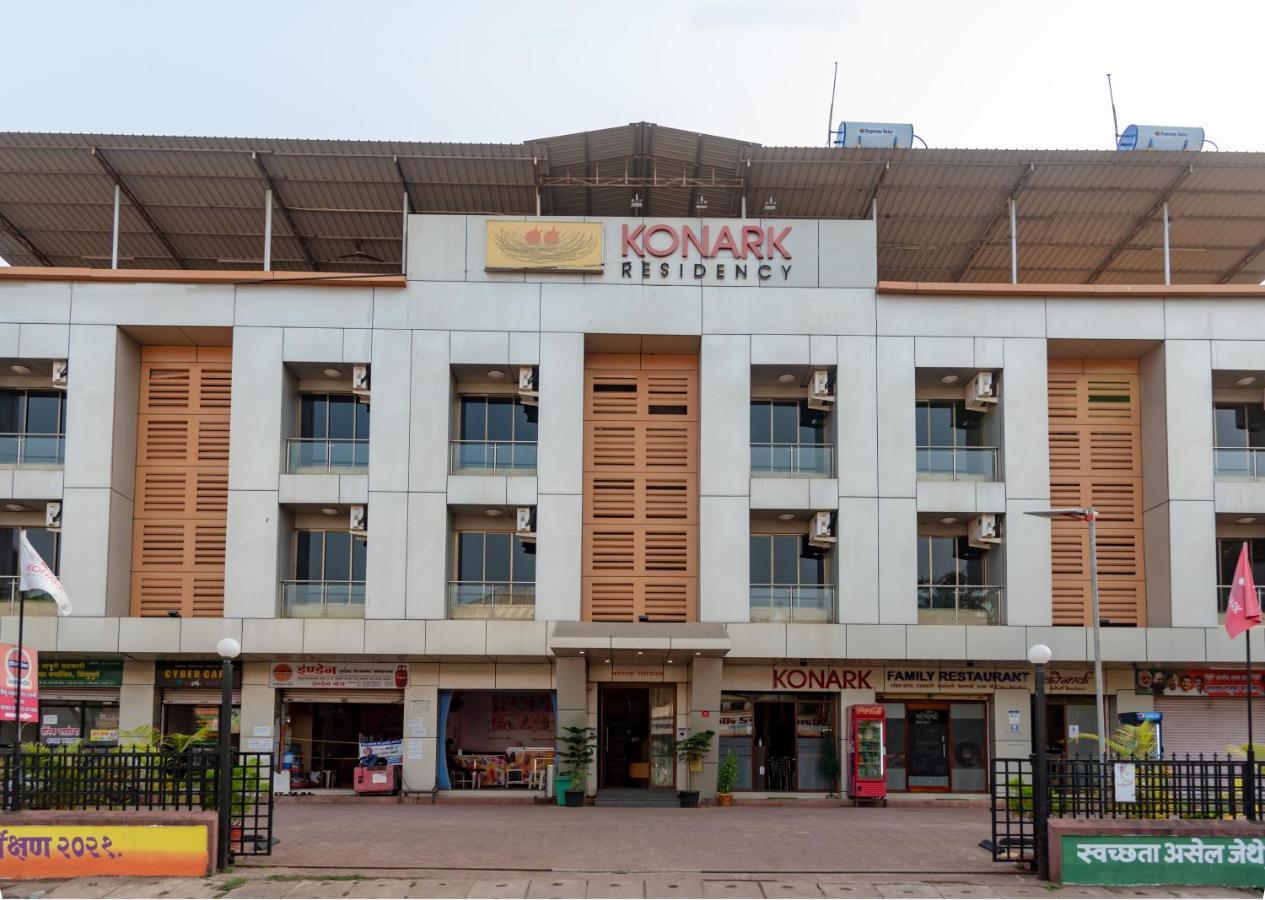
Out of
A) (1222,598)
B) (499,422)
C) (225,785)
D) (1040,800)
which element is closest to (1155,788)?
(1040,800)

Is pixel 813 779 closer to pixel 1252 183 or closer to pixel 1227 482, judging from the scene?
pixel 1227 482

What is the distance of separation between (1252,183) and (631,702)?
2003cm

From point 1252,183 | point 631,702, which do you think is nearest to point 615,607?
point 631,702

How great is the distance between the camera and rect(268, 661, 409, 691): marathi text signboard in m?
30.9

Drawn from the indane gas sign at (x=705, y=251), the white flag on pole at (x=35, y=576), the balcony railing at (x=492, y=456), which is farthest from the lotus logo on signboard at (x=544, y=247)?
the white flag on pole at (x=35, y=576)

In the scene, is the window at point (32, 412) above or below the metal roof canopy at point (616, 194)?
below

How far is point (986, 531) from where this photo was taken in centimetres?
3080

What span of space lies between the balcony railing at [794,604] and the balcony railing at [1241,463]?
9.97 metres

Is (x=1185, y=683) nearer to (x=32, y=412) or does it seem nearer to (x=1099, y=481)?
(x=1099, y=481)

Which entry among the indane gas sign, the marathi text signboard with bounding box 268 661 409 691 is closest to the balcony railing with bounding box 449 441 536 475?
the indane gas sign

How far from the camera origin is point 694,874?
1839 cm

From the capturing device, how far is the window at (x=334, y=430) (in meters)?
31.2

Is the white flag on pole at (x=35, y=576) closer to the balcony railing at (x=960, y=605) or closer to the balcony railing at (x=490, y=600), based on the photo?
the balcony railing at (x=490, y=600)

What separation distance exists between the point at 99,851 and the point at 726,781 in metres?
15.8
